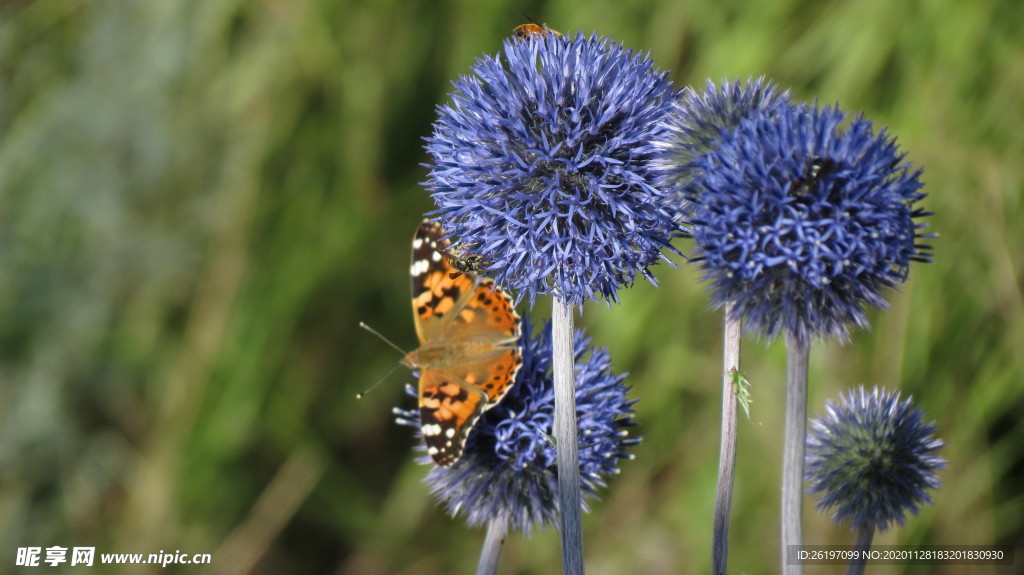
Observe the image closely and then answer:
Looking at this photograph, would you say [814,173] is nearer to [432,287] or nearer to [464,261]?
[464,261]

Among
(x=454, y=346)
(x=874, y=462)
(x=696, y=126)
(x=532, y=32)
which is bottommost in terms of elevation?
(x=874, y=462)

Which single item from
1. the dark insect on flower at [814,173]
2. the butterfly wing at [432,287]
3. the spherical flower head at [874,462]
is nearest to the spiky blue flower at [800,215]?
the dark insect on flower at [814,173]

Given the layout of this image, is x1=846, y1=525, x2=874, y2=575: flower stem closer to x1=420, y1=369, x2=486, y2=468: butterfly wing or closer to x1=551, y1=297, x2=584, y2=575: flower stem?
x1=551, y1=297, x2=584, y2=575: flower stem

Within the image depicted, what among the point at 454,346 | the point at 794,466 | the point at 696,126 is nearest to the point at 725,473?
the point at 794,466

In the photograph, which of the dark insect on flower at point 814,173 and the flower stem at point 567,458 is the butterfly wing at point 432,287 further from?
the dark insect on flower at point 814,173

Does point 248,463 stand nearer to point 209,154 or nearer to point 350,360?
point 350,360

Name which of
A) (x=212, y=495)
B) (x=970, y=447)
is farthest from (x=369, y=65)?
(x=970, y=447)
